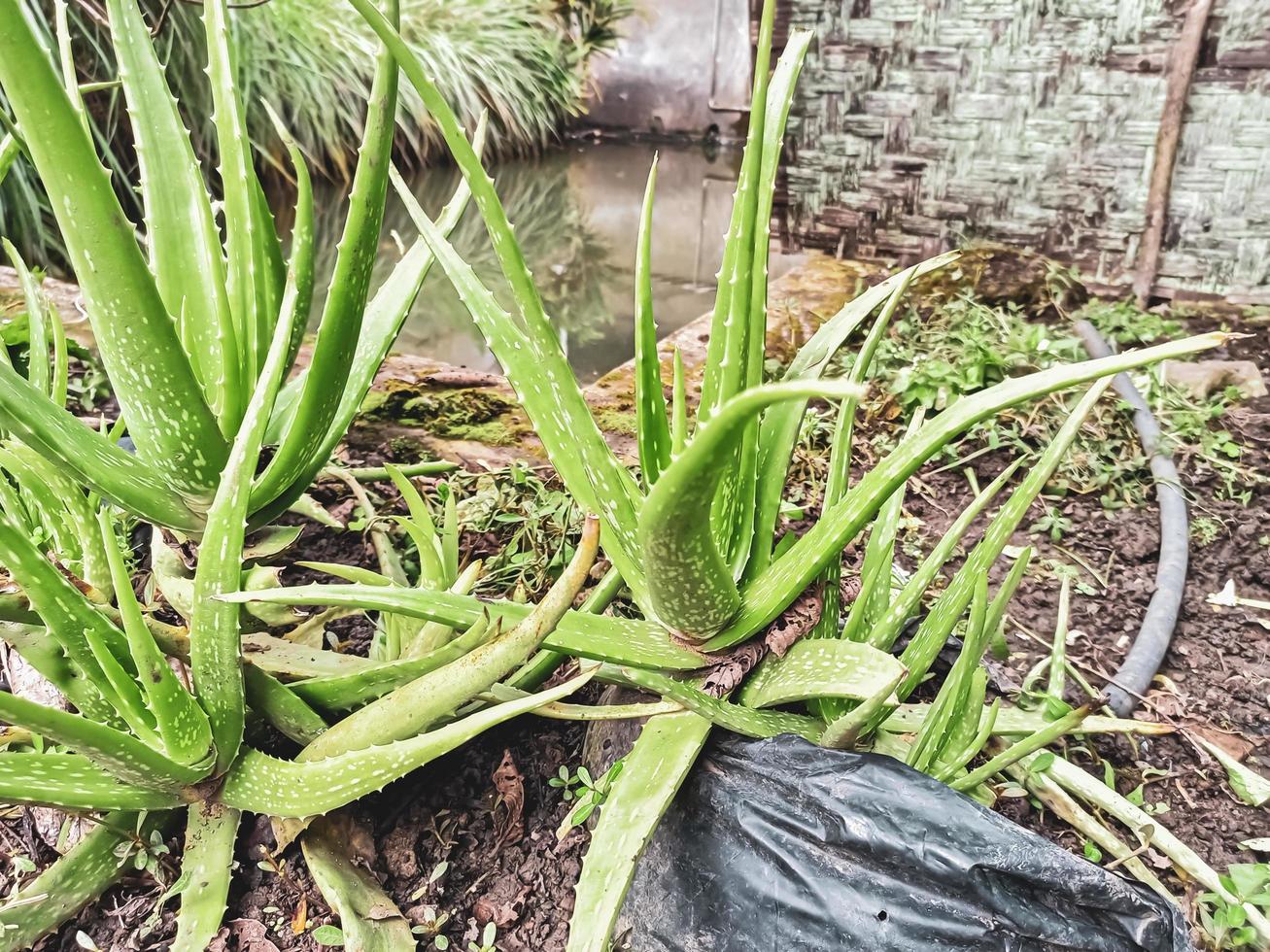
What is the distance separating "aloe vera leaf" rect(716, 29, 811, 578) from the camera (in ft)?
2.27

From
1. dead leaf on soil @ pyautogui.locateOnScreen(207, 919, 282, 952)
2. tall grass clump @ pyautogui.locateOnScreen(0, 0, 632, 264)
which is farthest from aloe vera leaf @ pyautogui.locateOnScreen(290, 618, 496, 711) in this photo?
tall grass clump @ pyautogui.locateOnScreen(0, 0, 632, 264)

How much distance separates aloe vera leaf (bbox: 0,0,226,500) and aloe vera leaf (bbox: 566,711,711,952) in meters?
0.48

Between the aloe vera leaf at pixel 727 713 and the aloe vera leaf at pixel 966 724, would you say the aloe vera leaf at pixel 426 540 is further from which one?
the aloe vera leaf at pixel 966 724

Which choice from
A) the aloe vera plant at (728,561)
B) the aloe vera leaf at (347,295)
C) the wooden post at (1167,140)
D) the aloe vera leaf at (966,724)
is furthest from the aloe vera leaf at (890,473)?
the wooden post at (1167,140)

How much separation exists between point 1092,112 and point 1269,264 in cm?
61

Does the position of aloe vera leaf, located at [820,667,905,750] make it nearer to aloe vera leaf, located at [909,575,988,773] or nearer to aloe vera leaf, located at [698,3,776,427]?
aloe vera leaf, located at [909,575,988,773]

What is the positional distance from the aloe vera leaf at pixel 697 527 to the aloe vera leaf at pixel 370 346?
1.37ft

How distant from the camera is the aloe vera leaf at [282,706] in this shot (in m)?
0.81

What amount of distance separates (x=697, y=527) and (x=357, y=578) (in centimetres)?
47

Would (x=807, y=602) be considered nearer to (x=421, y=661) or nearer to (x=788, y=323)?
(x=421, y=661)

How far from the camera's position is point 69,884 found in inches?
30.7

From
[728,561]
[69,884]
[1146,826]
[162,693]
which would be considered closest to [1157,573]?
[1146,826]

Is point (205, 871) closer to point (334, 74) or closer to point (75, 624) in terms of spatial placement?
point (75, 624)

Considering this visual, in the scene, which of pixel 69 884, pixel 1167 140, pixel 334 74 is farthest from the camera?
pixel 334 74
